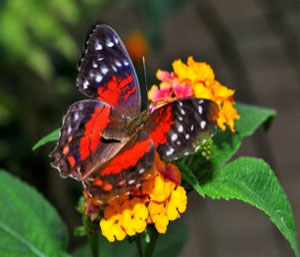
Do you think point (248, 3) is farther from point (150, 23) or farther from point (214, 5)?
point (150, 23)

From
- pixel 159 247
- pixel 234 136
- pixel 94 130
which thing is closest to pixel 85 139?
pixel 94 130

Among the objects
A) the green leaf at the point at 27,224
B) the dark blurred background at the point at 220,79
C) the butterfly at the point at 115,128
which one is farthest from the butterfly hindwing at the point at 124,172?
the dark blurred background at the point at 220,79

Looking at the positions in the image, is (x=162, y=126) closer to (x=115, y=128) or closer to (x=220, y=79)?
(x=115, y=128)

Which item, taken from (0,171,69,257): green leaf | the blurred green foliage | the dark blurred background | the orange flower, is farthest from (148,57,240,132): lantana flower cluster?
the orange flower

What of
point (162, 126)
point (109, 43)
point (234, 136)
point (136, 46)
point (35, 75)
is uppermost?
point (109, 43)

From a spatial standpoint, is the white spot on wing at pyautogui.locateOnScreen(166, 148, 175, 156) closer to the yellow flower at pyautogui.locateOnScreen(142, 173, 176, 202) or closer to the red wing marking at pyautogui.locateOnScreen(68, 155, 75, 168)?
the yellow flower at pyautogui.locateOnScreen(142, 173, 176, 202)
